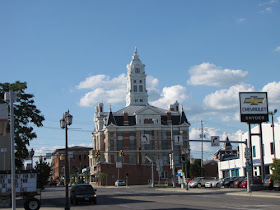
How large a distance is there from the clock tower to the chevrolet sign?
81.1m

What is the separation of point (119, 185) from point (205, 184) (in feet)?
93.1

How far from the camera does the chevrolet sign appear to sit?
47.8m

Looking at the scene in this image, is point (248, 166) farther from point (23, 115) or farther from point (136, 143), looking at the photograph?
point (136, 143)

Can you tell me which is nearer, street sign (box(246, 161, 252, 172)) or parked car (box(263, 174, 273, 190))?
street sign (box(246, 161, 252, 172))

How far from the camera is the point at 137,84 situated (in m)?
130

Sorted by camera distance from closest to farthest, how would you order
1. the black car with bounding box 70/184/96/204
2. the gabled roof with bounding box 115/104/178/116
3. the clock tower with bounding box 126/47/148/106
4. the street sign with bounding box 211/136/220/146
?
the black car with bounding box 70/184/96/204
the street sign with bounding box 211/136/220/146
the gabled roof with bounding box 115/104/178/116
the clock tower with bounding box 126/47/148/106

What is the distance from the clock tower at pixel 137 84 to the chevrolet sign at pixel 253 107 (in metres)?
81.1

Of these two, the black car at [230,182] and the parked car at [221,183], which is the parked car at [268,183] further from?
the parked car at [221,183]

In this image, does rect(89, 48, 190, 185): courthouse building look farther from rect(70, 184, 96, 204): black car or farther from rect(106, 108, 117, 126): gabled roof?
rect(70, 184, 96, 204): black car

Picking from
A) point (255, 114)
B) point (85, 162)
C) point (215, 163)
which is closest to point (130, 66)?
point (215, 163)

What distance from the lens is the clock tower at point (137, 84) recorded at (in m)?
130

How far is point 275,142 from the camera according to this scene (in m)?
65.4

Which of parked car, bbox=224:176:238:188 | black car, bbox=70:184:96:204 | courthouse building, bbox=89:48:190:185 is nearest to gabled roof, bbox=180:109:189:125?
courthouse building, bbox=89:48:190:185

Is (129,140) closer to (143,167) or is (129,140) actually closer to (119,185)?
(143,167)
